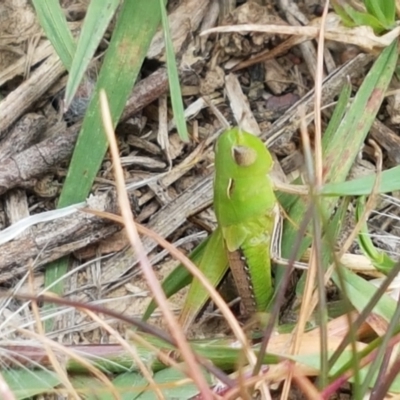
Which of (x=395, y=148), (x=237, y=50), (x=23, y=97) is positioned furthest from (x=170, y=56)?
(x=395, y=148)

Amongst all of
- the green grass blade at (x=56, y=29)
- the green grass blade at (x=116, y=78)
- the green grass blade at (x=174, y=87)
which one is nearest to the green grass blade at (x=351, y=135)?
the green grass blade at (x=174, y=87)

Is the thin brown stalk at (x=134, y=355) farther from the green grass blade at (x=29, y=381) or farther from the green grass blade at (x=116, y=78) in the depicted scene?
the green grass blade at (x=116, y=78)

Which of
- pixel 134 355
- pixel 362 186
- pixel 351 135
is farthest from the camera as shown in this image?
pixel 351 135

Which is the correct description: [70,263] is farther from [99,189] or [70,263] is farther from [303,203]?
[303,203]

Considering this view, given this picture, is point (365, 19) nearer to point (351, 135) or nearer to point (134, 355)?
point (351, 135)

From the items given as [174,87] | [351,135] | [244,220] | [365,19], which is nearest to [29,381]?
[244,220]
